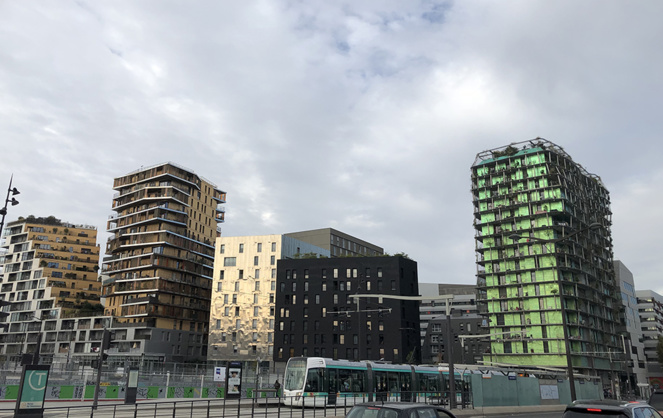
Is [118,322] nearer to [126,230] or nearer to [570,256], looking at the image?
[126,230]

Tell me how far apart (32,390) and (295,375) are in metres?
21.3

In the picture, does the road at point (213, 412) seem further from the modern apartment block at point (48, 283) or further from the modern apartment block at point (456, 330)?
the modern apartment block at point (48, 283)

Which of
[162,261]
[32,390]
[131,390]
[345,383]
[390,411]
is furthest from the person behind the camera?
[162,261]

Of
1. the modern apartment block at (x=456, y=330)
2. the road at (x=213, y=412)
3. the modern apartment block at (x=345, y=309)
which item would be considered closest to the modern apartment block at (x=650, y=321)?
the modern apartment block at (x=456, y=330)

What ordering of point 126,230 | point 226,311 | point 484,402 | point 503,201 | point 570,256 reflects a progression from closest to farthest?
1. point 484,402
2. point 570,256
3. point 503,201
4. point 226,311
5. point 126,230

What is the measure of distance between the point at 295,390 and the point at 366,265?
206ft

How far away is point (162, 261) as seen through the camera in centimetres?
10719

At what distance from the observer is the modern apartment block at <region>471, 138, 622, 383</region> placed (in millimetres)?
86250

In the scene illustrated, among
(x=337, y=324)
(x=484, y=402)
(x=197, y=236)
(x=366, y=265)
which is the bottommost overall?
(x=484, y=402)

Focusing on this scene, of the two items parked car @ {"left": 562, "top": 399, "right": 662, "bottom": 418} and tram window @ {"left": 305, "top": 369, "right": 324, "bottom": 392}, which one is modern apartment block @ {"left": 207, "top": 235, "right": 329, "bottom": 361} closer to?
tram window @ {"left": 305, "top": 369, "right": 324, "bottom": 392}

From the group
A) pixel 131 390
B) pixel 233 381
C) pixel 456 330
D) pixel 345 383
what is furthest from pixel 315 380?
pixel 456 330

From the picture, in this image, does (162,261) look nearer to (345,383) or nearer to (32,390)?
(345,383)

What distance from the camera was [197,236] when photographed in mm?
117438

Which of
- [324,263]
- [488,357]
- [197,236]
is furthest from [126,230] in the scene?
[488,357]
